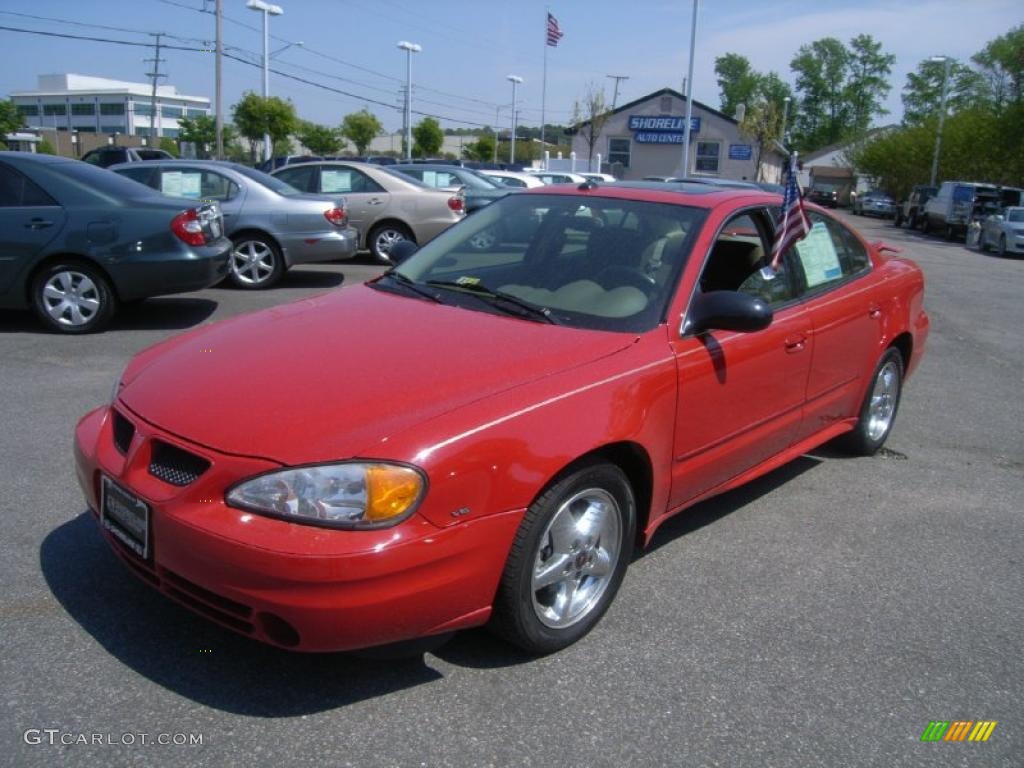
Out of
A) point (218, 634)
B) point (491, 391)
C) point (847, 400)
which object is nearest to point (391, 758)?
point (218, 634)

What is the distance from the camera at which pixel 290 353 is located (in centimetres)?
318

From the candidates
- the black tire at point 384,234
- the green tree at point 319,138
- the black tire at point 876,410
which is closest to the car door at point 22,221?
the black tire at point 384,234

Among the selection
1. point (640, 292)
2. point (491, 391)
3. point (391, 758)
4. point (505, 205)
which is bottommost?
point (391, 758)

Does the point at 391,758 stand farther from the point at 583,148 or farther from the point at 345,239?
the point at 583,148

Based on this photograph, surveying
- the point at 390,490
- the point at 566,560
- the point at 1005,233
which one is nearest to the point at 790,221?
the point at 566,560

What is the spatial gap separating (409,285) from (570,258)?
0.74 m

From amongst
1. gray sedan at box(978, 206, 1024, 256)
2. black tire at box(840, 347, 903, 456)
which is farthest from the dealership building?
black tire at box(840, 347, 903, 456)

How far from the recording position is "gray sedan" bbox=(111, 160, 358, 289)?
1015 centimetres

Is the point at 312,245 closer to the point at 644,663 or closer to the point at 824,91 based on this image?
the point at 644,663

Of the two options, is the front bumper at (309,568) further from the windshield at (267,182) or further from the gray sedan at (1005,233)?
the gray sedan at (1005,233)

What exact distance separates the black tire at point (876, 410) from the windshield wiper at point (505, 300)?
Result: 7.81 feet

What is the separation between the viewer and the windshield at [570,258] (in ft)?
11.6

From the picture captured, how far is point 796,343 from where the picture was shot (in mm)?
4062

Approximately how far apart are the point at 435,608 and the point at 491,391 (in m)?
0.68
